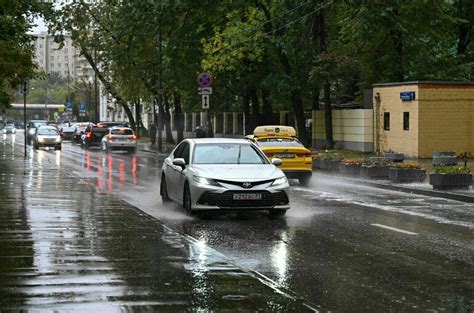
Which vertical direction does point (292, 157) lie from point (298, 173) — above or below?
above

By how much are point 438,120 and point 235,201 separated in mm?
27542

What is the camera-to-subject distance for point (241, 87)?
179ft

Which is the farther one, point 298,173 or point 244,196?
point 298,173

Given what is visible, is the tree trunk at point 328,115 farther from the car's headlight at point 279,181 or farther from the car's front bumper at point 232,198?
the car's front bumper at point 232,198

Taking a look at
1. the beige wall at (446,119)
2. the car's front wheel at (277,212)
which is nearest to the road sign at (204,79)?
the beige wall at (446,119)

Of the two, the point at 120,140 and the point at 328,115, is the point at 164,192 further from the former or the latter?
the point at 120,140

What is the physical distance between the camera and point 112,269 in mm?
10289

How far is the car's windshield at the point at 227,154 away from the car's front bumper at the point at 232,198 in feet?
4.08

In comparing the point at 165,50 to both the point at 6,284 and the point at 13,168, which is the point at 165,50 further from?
the point at 6,284

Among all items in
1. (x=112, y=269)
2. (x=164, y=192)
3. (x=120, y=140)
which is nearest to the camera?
(x=112, y=269)

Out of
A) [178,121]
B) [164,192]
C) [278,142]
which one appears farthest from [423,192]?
[178,121]

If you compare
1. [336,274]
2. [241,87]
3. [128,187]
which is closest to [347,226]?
[336,274]

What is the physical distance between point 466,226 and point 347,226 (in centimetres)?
209

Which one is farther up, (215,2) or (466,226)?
(215,2)
